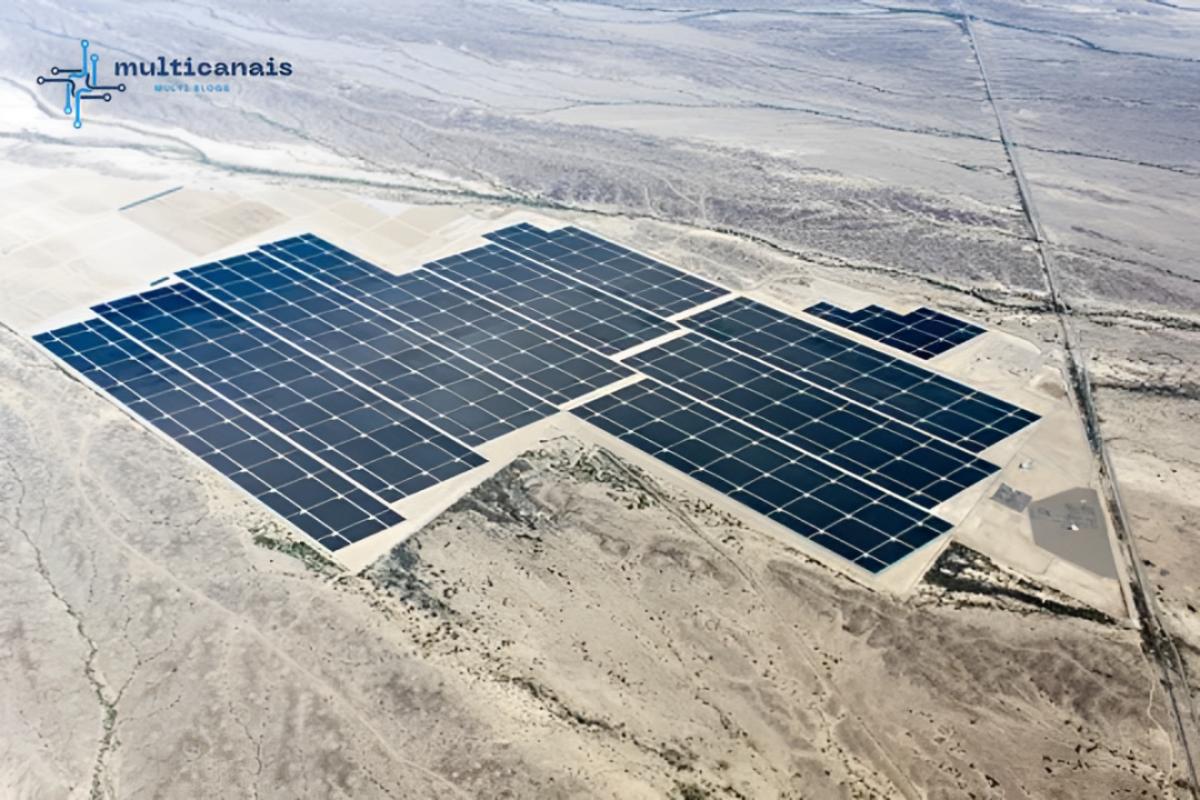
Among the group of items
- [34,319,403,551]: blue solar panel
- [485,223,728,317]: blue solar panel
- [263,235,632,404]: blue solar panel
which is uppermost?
[485,223,728,317]: blue solar panel

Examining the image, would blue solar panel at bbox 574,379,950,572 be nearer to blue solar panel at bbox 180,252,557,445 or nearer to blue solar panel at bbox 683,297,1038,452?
blue solar panel at bbox 180,252,557,445

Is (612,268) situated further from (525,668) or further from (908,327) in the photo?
(525,668)

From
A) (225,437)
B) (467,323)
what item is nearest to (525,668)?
(225,437)

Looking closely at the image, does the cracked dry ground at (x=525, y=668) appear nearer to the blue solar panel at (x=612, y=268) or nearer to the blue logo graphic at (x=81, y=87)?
the blue solar panel at (x=612, y=268)

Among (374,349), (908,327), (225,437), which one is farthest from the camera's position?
(908,327)

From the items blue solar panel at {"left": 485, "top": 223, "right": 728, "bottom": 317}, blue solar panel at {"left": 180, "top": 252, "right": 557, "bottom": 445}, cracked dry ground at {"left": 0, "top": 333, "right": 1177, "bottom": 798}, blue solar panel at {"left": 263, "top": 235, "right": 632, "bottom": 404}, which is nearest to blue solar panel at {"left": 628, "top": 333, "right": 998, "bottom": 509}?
blue solar panel at {"left": 263, "top": 235, "right": 632, "bottom": 404}

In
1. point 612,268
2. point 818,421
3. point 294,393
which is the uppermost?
point 818,421
